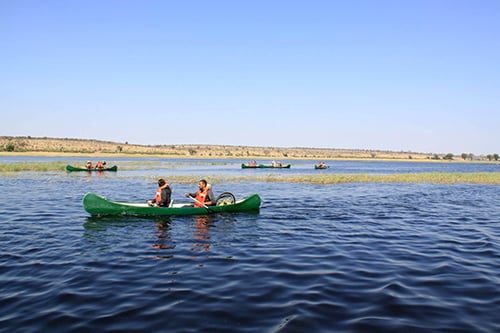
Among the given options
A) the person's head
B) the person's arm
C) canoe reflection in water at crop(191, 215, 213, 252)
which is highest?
the person's head

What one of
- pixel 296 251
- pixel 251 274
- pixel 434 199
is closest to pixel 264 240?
pixel 296 251

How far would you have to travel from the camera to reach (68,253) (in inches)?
459

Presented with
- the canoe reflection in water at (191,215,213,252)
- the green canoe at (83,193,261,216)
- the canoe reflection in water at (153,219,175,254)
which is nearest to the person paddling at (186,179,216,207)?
the green canoe at (83,193,261,216)

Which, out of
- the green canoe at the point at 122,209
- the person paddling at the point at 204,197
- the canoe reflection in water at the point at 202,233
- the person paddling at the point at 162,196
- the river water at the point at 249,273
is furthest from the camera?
the person paddling at the point at 204,197

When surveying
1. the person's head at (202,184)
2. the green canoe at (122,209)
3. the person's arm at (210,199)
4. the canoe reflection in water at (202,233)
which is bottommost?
the canoe reflection in water at (202,233)

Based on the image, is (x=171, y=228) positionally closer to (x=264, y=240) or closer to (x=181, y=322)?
(x=264, y=240)

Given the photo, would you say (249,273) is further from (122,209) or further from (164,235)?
(122,209)

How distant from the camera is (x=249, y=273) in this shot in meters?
9.77

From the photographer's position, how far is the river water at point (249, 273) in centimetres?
696

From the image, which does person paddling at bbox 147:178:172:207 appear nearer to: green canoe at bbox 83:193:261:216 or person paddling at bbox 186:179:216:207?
green canoe at bbox 83:193:261:216

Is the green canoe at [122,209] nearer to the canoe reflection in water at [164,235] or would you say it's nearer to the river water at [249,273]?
the river water at [249,273]

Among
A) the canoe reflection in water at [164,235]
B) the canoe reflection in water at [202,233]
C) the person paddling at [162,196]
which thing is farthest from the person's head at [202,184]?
the canoe reflection in water at [164,235]

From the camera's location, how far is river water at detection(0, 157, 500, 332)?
22.8 ft

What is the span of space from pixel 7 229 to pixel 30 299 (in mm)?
8520
